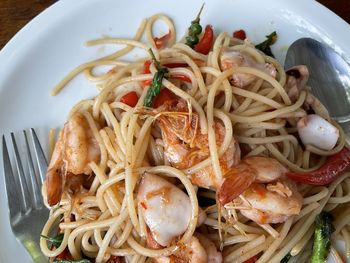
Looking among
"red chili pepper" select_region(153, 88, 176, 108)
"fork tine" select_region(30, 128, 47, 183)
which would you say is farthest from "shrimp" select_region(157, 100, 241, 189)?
"fork tine" select_region(30, 128, 47, 183)

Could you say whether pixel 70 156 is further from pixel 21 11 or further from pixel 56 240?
pixel 21 11

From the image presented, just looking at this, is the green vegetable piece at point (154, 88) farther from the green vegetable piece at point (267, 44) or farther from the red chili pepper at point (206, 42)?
the green vegetable piece at point (267, 44)

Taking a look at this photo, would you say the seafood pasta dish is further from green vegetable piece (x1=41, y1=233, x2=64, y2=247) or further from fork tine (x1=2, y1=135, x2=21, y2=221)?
fork tine (x1=2, y1=135, x2=21, y2=221)

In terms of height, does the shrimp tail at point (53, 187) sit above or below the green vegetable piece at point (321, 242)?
below

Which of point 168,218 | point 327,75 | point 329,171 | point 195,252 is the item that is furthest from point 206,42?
point 195,252

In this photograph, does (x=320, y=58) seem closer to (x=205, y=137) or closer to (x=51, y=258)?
(x=205, y=137)

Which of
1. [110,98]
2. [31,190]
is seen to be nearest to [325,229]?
[110,98]

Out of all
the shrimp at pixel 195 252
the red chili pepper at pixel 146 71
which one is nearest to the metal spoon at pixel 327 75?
the red chili pepper at pixel 146 71
